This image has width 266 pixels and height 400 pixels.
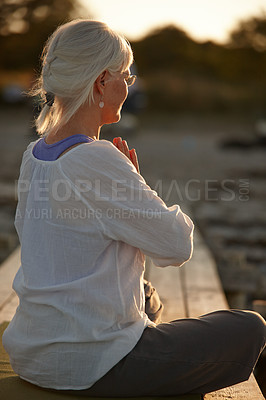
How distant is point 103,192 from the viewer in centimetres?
169

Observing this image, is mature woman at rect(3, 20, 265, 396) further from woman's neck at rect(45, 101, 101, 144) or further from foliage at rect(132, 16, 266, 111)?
foliage at rect(132, 16, 266, 111)

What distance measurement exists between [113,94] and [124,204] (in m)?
0.35

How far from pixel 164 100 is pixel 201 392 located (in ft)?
80.1

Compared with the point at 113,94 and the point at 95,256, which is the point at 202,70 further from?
the point at 95,256

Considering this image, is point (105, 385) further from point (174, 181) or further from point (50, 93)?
point (174, 181)

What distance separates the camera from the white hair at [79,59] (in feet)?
5.53

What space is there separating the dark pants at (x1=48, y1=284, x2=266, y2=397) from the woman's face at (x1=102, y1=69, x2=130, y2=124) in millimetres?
672

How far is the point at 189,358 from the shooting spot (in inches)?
71.0

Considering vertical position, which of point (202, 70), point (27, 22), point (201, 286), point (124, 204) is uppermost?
point (124, 204)

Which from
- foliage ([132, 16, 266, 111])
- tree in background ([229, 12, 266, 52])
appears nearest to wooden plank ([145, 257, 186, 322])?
foliage ([132, 16, 266, 111])

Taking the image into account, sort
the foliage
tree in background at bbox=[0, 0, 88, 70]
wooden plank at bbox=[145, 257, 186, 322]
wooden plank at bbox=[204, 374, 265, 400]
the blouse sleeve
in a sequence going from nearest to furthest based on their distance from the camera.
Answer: the blouse sleeve < wooden plank at bbox=[204, 374, 265, 400] < wooden plank at bbox=[145, 257, 186, 322] < the foliage < tree in background at bbox=[0, 0, 88, 70]

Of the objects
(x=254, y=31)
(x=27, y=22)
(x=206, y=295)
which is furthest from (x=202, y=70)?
(x=206, y=295)

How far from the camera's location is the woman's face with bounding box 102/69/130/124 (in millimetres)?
1774

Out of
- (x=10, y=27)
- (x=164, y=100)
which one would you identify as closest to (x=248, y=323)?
(x=164, y=100)
